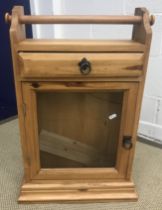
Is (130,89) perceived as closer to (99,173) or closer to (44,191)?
(99,173)

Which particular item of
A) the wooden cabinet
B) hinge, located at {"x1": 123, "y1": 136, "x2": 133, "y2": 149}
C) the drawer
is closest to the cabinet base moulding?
the wooden cabinet

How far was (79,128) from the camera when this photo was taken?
83cm

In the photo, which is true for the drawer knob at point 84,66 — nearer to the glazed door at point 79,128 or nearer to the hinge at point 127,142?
the glazed door at point 79,128

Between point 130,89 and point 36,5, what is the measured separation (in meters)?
0.86

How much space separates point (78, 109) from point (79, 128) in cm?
7

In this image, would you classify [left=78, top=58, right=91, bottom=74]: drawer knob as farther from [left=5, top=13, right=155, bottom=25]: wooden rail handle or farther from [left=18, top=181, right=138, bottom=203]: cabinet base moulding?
[left=18, top=181, right=138, bottom=203]: cabinet base moulding

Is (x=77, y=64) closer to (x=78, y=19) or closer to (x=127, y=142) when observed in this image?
(x=78, y=19)

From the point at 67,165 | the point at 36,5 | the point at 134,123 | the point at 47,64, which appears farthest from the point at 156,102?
the point at 36,5

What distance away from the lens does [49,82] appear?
2.33ft

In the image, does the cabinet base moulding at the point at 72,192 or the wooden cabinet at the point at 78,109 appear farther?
the cabinet base moulding at the point at 72,192

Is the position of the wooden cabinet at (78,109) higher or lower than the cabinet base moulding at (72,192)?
higher

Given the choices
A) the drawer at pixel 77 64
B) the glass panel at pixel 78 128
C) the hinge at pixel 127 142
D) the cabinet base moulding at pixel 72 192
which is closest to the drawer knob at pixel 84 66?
the drawer at pixel 77 64

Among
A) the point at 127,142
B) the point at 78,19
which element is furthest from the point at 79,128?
the point at 78,19

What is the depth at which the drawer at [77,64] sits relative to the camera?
0.67 meters
